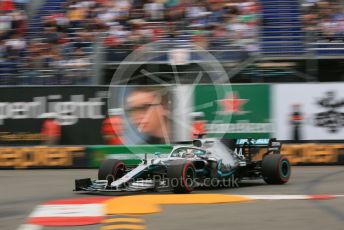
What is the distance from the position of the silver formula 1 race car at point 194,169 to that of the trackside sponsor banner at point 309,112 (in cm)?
459

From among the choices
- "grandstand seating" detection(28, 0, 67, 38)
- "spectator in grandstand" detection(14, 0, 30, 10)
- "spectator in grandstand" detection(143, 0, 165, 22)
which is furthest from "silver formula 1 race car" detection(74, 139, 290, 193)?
"spectator in grandstand" detection(14, 0, 30, 10)

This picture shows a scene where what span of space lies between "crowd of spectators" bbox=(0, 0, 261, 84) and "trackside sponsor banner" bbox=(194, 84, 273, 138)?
129cm

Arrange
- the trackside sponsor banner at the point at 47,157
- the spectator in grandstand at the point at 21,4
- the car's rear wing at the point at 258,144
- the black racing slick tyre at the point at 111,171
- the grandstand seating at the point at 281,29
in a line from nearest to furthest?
the black racing slick tyre at the point at 111,171, the car's rear wing at the point at 258,144, the trackside sponsor banner at the point at 47,157, the grandstand seating at the point at 281,29, the spectator in grandstand at the point at 21,4

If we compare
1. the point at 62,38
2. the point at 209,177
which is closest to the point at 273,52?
the point at 62,38

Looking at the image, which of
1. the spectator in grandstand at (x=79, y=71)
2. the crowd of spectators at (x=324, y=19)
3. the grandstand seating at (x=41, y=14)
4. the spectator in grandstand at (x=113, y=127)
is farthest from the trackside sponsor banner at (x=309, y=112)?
the grandstand seating at (x=41, y=14)

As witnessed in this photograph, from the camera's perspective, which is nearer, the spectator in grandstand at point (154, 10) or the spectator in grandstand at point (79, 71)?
the spectator in grandstand at point (79, 71)

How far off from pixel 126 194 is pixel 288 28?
10422 millimetres

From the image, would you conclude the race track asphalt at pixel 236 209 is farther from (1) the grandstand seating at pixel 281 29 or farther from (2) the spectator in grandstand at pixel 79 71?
(1) the grandstand seating at pixel 281 29

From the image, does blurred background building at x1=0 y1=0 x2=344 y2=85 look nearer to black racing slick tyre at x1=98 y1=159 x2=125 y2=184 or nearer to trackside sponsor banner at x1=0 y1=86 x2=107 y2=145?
trackside sponsor banner at x1=0 y1=86 x2=107 y2=145

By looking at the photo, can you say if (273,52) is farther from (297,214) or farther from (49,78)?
(297,214)

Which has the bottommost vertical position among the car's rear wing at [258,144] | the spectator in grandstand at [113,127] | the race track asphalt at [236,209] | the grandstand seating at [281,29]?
the race track asphalt at [236,209]

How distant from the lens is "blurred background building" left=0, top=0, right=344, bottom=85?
17.9 metres

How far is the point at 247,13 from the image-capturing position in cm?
1880

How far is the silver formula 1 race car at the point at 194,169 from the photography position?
10.2m
